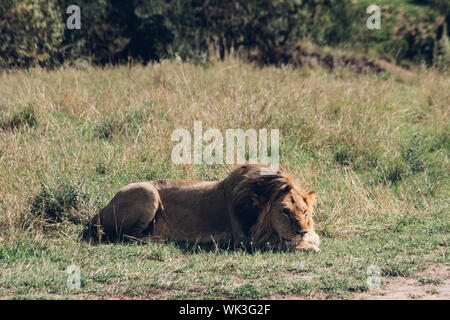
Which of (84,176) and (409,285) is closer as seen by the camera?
(409,285)

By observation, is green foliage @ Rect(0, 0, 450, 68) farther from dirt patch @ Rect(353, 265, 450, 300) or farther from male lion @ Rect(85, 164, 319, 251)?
dirt patch @ Rect(353, 265, 450, 300)

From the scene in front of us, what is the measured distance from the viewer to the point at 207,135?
9.84m

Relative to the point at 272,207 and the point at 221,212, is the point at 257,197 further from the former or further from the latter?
the point at 221,212

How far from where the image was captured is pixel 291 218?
247 inches

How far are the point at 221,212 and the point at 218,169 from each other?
2.23 meters

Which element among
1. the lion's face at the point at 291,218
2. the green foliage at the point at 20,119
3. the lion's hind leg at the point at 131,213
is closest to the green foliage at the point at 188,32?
the green foliage at the point at 20,119

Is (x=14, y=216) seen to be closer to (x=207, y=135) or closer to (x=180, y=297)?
(x=180, y=297)

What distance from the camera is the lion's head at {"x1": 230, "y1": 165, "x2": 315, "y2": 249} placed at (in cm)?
Answer: 631

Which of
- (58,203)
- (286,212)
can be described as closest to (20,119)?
(58,203)

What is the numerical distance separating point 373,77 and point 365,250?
29.5ft

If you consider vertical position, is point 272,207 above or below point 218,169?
above

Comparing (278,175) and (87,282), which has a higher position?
(278,175)
